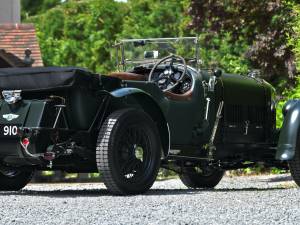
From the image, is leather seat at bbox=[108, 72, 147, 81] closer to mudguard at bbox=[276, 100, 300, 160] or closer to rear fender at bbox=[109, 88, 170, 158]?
rear fender at bbox=[109, 88, 170, 158]

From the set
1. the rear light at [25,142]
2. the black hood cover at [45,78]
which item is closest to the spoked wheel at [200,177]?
the black hood cover at [45,78]

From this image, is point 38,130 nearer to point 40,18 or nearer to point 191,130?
→ point 191,130

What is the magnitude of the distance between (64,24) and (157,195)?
29094 mm

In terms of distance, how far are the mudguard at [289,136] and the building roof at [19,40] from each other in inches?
603

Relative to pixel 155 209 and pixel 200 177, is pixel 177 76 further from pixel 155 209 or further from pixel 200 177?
pixel 155 209

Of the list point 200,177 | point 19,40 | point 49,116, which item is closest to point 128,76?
point 49,116

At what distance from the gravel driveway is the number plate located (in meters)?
0.61

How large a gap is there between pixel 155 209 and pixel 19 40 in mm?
19138

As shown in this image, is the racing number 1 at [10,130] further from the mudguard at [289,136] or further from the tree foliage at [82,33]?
the tree foliage at [82,33]

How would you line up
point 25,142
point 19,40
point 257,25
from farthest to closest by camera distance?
point 19,40 < point 257,25 < point 25,142

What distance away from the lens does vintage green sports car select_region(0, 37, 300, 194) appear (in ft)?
31.5

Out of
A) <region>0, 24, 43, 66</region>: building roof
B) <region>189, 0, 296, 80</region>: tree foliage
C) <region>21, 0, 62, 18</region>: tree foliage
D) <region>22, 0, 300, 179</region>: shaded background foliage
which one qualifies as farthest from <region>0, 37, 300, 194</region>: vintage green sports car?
<region>21, 0, 62, 18</region>: tree foliage

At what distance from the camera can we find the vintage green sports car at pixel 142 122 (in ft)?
31.5

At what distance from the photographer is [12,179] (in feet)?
35.7
